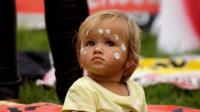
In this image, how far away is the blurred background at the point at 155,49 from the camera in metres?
3.58

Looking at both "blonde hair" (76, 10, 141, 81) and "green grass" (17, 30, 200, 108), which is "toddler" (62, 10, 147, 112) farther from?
"green grass" (17, 30, 200, 108)

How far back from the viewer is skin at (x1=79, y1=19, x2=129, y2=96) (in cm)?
220

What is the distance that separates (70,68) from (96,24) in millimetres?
740

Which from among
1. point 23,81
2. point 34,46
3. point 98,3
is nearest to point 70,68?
point 23,81

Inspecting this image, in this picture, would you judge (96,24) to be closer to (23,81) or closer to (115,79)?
(115,79)

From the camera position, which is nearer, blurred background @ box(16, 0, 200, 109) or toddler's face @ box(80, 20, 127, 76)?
toddler's face @ box(80, 20, 127, 76)

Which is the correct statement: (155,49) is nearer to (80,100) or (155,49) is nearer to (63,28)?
(63,28)

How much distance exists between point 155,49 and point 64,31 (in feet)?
7.94

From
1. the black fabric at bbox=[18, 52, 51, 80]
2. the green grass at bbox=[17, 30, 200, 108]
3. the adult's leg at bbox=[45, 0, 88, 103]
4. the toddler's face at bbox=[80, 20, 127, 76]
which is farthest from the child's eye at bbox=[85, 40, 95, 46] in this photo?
the black fabric at bbox=[18, 52, 51, 80]

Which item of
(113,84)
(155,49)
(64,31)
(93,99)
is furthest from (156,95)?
(155,49)

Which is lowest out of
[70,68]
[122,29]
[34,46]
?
[34,46]

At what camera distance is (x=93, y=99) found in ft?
7.29

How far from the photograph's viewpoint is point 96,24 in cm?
224

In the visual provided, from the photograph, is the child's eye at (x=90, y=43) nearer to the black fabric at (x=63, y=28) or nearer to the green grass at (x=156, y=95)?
the black fabric at (x=63, y=28)
